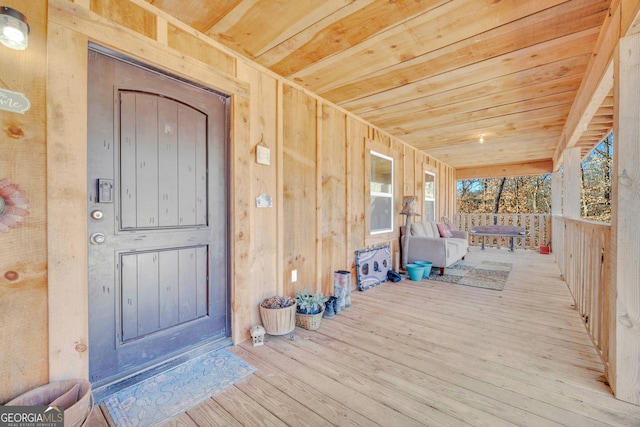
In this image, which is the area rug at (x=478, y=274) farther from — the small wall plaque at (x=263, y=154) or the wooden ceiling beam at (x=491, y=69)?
the small wall plaque at (x=263, y=154)

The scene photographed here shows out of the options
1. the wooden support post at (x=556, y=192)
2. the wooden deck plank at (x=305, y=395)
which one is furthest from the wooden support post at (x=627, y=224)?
the wooden support post at (x=556, y=192)

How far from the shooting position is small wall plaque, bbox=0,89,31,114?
1188 mm

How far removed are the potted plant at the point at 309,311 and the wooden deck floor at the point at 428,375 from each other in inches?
3.5

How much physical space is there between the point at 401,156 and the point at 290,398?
4143mm

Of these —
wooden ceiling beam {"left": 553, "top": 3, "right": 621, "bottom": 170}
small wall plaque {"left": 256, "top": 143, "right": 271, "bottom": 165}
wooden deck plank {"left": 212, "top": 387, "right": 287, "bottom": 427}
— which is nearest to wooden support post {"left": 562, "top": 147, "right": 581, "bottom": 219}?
wooden ceiling beam {"left": 553, "top": 3, "right": 621, "bottom": 170}

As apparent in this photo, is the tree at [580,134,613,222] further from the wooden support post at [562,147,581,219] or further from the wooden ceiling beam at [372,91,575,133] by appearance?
the wooden ceiling beam at [372,91,575,133]

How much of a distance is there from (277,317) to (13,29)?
83.8 inches

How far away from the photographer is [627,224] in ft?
4.80

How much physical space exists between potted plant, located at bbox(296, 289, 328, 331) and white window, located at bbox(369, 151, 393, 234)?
5.82 ft

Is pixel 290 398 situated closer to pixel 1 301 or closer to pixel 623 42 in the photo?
pixel 1 301

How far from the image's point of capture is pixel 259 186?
2285 mm

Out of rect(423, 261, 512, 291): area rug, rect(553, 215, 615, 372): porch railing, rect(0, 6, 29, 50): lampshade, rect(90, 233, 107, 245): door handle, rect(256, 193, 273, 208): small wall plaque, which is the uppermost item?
rect(0, 6, 29, 50): lampshade

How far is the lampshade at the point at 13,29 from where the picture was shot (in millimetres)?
1131

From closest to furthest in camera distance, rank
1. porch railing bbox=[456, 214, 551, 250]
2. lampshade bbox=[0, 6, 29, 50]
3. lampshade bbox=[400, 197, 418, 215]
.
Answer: lampshade bbox=[0, 6, 29, 50], lampshade bbox=[400, 197, 418, 215], porch railing bbox=[456, 214, 551, 250]
